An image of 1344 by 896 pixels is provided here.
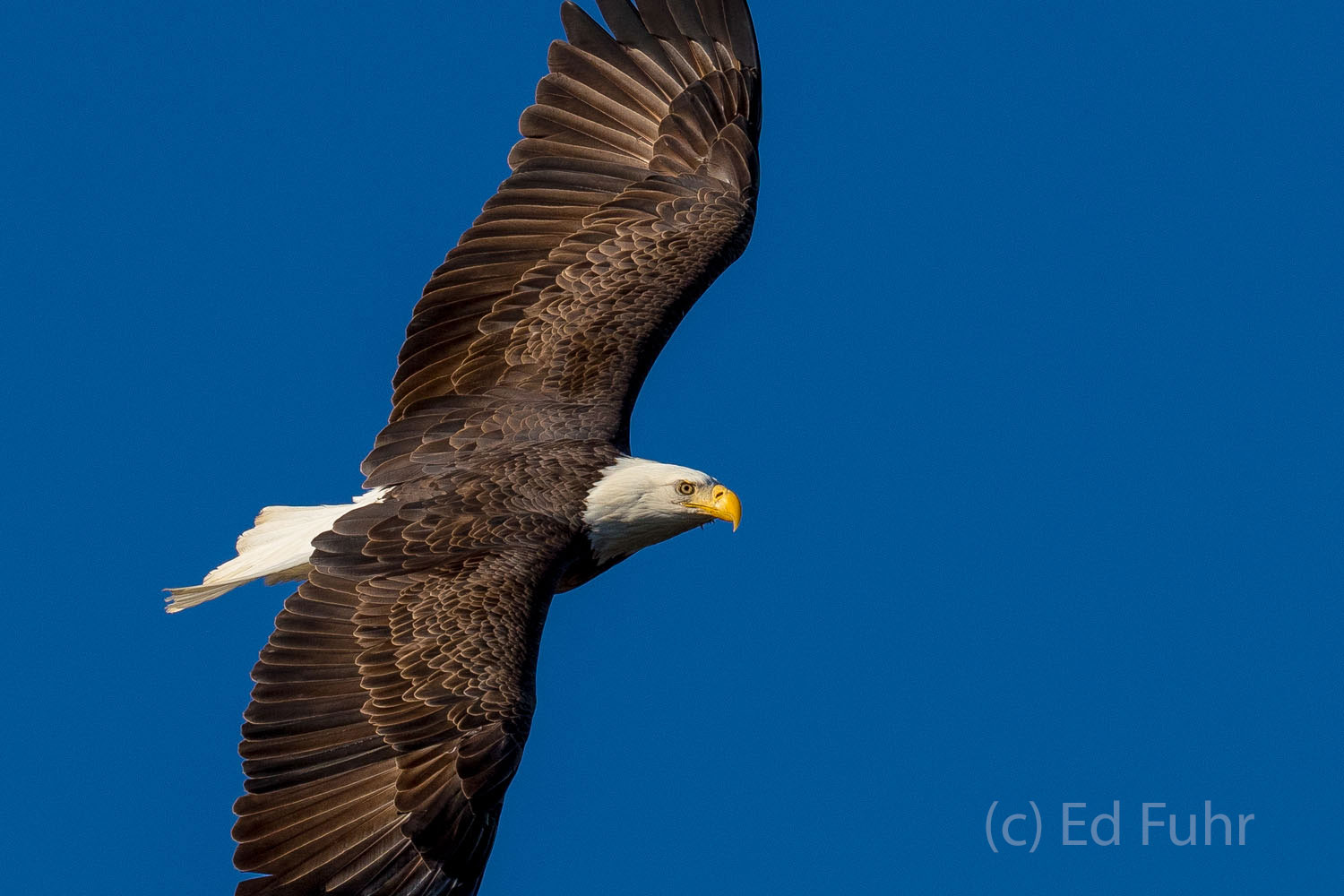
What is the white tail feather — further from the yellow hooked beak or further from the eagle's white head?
the yellow hooked beak

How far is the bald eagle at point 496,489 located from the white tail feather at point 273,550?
20 millimetres

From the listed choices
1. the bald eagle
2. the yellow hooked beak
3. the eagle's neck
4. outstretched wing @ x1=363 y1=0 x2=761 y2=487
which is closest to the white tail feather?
the bald eagle

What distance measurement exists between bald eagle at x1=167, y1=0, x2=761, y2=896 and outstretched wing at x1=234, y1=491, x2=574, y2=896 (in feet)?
0.04

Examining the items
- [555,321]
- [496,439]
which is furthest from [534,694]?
[555,321]

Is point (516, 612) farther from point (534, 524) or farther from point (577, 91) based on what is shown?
point (577, 91)

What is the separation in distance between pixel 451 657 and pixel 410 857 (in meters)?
1.09

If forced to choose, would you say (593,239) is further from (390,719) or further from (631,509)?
(390,719)

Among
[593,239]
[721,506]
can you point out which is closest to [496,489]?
[721,506]

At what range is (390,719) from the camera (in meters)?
10.5

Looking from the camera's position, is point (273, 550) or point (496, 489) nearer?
point (496, 489)

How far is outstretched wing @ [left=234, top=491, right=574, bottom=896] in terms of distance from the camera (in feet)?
33.4

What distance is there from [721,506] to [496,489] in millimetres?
1409

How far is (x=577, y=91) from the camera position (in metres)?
13.4

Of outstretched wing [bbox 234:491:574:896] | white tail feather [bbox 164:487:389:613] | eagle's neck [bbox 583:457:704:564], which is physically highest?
eagle's neck [bbox 583:457:704:564]
